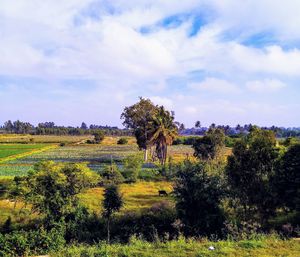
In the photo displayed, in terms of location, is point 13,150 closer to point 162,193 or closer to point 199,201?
point 162,193

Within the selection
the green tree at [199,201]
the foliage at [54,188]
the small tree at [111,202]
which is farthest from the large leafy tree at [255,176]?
the foliage at [54,188]

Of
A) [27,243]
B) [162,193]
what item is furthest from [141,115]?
[27,243]

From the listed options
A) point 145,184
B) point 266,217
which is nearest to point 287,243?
point 266,217

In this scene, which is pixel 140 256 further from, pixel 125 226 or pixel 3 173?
pixel 3 173

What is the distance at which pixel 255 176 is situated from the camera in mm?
19797

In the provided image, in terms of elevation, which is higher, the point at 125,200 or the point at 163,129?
the point at 163,129

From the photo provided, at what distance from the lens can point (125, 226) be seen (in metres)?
21.8

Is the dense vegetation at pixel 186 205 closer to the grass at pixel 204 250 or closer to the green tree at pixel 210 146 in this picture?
the grass at pixel 204 250

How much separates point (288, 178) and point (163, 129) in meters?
35.2

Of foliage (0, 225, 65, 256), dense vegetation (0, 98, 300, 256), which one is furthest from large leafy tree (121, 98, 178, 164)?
foliage (0, 225, 65, 256)

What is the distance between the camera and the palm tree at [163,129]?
54.2m

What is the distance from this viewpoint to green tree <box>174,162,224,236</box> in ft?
59.3

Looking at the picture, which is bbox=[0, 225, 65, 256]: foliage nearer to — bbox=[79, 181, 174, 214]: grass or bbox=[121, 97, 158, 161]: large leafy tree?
bbox=[79, 181, 174, 214]: grass

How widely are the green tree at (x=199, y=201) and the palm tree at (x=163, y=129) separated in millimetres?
34871
